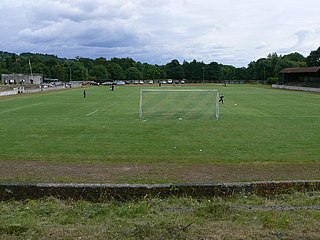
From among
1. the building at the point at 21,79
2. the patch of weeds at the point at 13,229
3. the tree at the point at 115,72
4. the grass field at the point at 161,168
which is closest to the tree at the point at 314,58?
the tree at the point at 115,72

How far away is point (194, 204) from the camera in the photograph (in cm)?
727

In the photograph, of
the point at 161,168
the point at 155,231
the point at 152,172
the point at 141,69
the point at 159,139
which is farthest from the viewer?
the point at 141,69

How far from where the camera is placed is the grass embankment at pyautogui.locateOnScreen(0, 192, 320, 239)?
519cm

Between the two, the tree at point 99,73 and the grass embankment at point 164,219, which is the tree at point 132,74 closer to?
the tree at point 99,73

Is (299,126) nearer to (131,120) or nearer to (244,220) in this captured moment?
(131,120)

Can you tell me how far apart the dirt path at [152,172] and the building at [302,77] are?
73.9m

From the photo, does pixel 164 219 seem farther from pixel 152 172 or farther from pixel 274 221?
pixel 152 172

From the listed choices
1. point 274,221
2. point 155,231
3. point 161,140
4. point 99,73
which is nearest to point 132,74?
point 99,73

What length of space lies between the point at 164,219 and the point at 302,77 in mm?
92882

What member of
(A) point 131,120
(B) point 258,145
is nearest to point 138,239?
(B) point 258,145

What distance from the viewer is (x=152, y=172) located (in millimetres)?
11141

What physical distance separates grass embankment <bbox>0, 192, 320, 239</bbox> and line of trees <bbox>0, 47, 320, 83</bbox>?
13201cm

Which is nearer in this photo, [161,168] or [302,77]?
[161,168]

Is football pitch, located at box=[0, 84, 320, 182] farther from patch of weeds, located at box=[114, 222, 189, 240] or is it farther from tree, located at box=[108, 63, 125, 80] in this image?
tree, located at box=[108, 63, 125, 80]
